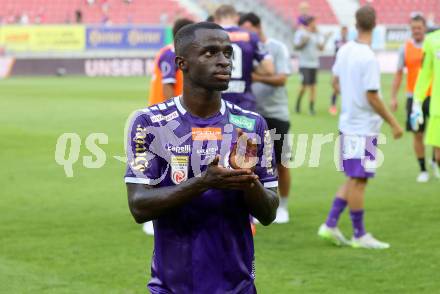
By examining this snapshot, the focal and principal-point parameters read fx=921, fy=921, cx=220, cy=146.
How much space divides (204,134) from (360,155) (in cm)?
485

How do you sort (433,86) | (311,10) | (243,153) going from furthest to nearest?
1. (311,10)
2. (433,86)
3. (243,153)

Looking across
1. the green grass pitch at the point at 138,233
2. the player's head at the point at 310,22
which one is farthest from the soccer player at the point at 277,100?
the player's head at the point at 310,22

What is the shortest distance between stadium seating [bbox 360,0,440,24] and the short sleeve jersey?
4245cm

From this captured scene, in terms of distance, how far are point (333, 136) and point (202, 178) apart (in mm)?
14735

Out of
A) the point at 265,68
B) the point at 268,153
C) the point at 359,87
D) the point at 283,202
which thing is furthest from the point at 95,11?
the point at 268,153

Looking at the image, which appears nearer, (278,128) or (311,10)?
(278,128)

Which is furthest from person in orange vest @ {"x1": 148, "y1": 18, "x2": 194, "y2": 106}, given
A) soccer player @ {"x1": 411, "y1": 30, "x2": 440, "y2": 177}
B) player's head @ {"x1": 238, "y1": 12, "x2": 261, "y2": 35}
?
soccer player @ {"x1": 411, "y1": 30, "x2": 440, "y2": 177}

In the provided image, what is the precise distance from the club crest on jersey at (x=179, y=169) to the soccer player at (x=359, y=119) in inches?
188

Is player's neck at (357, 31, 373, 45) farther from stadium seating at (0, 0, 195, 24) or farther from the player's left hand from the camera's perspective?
stadium seating at (0, 0, 195, 24)

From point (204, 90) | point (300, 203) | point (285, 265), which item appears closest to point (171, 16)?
point (300, 203)

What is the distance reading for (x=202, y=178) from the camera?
12.3 feet

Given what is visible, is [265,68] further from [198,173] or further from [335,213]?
[198,173]

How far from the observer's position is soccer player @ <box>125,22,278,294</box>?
4.05 meters

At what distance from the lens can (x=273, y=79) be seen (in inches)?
395
